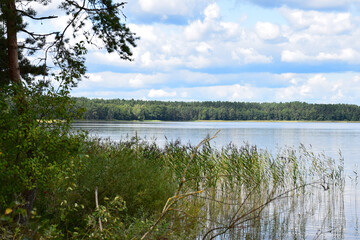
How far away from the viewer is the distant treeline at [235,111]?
130 meters

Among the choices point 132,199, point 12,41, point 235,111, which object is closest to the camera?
point 132,199

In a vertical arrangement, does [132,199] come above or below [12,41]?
below

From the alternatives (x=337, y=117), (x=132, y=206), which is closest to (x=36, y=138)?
(x=132, y=206)

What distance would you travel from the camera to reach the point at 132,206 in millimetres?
8492

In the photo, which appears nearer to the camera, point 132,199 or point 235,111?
point 132,199

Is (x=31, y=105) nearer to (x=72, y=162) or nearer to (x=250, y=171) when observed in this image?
(x=72, y=162)

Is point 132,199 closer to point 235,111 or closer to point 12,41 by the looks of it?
point 12,41

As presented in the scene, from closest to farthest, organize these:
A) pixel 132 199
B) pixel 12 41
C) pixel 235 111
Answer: pixel 132 199
pixel 12 41
pixel 235 111

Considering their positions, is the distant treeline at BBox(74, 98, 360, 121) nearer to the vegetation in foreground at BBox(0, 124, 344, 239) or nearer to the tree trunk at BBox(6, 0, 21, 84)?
the vegetation in foreground at BBox(0, 124, 344, 239)

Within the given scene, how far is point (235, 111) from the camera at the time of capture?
13588 cm

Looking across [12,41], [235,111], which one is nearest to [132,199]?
[12,41]

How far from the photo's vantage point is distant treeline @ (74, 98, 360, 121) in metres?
130

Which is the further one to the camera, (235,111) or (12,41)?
(235,111)

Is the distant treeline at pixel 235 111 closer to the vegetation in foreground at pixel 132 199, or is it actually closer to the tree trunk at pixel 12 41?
the vegetation in foreground at pixel 132 199
